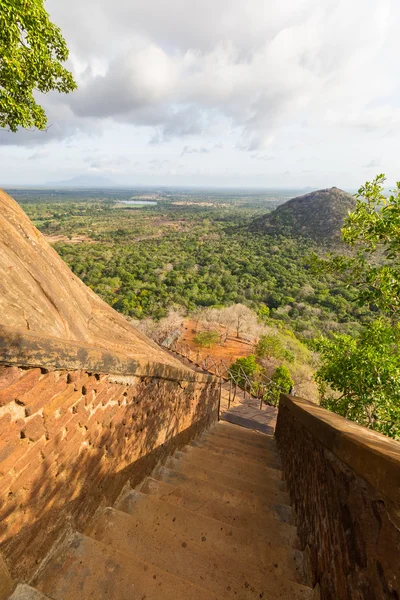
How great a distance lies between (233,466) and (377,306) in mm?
3992

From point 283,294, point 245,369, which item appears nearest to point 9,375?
point 245,369

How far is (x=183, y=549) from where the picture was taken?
7.32 ft

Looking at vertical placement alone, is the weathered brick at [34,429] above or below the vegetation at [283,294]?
above

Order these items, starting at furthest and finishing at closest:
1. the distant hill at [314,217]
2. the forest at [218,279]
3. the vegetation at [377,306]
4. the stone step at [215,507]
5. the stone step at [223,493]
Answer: the distant hill at [314,217] → the forest at [218,279] → the vegetation at [377,306] → the stone step at [223,493] → the stone step at [215,507]

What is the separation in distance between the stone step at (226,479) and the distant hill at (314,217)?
6558 centimetres

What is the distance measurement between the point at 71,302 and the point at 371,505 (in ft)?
13.3

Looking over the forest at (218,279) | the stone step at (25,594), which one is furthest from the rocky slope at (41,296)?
the forest at (218,279)

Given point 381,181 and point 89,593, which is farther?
point 381,181

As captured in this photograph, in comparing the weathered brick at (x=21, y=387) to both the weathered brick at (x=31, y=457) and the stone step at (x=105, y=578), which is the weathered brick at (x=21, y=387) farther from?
the stone step at (x=105, y=578)

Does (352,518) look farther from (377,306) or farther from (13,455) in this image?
(377,306)

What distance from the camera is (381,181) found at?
16.7 feet

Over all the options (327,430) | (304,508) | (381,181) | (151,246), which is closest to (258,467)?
(304,508)

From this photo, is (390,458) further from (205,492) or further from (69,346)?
(205,492)

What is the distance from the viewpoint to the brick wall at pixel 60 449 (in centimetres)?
168
